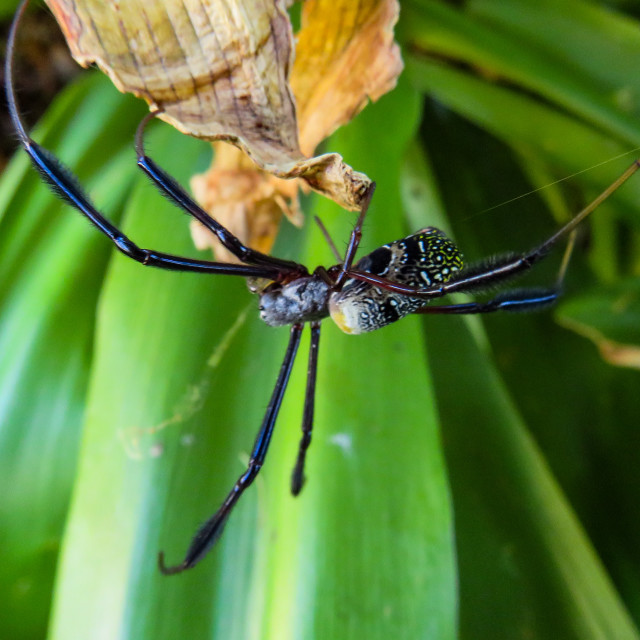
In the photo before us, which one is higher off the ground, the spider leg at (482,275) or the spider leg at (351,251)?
the spider leg at (351,251)

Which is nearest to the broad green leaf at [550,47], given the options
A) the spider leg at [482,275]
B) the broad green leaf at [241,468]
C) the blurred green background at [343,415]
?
the blurred green background at [343,415]

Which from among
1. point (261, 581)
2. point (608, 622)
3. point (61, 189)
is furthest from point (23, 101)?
point (608, 622)

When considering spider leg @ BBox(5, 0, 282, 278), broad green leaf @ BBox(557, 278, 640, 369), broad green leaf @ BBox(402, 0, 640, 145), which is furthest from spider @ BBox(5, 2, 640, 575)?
broad green leaf @ BBox(402, 0, 640, 145)

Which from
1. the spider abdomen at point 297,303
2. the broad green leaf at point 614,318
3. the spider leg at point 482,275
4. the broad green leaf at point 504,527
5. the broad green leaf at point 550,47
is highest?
the broad green leaf at point 550,47

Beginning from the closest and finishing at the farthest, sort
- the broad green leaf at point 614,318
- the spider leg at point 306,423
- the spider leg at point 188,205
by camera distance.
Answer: the spider leg at point 188,205 → the spider leg at point 306,423 → the broad green leaf at point 614,318

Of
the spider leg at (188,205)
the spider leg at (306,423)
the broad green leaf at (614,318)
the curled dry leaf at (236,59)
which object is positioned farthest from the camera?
the broad green leaf at (614,318)

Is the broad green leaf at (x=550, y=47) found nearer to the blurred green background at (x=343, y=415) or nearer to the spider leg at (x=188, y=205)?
the blurred green background at (x=343, y=415)

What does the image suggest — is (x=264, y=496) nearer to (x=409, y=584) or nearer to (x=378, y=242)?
(x=409, y=584)

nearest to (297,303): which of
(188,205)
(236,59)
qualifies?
(188,205)
